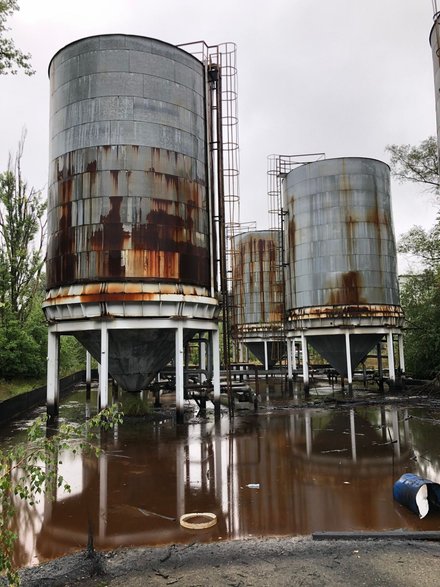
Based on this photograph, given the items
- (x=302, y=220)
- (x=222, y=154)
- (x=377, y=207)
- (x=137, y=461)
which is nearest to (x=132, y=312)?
(x=137, y=461)

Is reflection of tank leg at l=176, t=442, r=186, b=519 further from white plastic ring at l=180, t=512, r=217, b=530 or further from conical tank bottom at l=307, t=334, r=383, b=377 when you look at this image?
conical tank bottom at l=307, t=334, r=383, b=377

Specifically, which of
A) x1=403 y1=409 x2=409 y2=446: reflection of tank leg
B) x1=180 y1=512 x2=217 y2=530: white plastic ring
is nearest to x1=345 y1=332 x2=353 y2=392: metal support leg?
x1=403 y1=409 x2=409 y2=446: reflection of tank leg

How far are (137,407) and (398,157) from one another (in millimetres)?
27281

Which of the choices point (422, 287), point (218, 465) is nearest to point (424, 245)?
point (422, 287)

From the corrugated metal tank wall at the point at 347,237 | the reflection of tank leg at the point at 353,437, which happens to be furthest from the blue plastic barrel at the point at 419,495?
the corrugated metal tank wall at the point at 347,237

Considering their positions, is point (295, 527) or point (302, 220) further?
point (302, 220)

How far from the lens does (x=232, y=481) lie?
10.9 m

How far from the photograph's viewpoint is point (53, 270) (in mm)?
19234

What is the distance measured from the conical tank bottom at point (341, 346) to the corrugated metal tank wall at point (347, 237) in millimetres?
2262

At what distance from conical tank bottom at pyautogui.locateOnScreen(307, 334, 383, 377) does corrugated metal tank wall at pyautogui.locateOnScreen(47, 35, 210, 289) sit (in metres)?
12.0

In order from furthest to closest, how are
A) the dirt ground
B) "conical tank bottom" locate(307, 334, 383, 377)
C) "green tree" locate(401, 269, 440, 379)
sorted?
"green tree" locate(401, 269, 440, 379) < "conical tank bottom" locate(307, 334, 383, 377) < the dirt ground

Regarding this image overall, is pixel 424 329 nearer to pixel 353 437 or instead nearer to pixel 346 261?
pixel 346 261

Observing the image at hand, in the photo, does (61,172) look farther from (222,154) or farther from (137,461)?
(137,461)

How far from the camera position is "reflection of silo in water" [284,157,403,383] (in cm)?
2764
